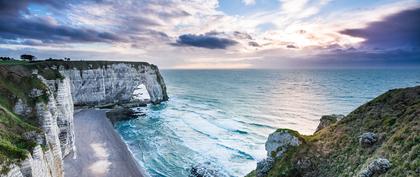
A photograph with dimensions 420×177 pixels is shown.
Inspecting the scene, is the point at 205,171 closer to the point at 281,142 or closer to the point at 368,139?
the point at 281,142

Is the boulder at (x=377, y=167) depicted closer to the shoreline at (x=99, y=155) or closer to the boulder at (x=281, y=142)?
Answer: the boulder at (x=281, y=142)

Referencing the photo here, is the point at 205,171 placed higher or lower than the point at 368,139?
lower

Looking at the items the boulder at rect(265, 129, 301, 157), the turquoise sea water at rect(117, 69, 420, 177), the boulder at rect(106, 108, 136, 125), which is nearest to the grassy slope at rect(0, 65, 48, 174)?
the boulder at rect(265, 129, 301, 157)

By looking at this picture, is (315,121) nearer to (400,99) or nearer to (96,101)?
(400,99)

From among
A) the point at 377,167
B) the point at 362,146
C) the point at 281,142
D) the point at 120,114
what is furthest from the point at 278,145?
the point at 120,114

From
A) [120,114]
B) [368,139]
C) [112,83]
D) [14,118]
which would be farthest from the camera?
[112,83]

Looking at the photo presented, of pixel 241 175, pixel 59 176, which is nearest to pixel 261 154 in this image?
pixel 241 175

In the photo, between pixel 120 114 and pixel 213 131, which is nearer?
pixel 213 131
